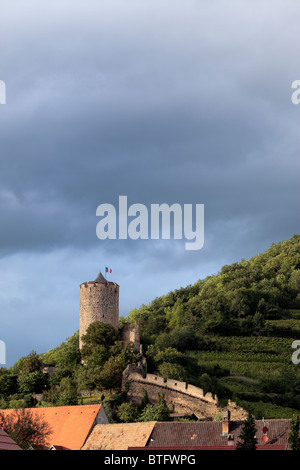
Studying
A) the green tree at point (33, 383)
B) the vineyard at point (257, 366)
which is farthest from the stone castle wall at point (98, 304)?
the vineyard at point (257, 366)

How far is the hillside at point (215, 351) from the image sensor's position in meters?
54.9

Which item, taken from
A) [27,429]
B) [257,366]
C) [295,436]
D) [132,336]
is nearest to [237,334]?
[257,366]

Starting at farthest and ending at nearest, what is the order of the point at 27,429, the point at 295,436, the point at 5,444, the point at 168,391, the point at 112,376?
the point at 112,376
the point at 168,391
the point at 27,429
the point at 295,436
the point at 5,444

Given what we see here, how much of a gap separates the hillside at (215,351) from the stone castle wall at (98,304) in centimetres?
214

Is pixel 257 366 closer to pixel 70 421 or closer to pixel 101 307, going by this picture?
pixel 101 307

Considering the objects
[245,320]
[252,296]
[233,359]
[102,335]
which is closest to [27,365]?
[102,335]

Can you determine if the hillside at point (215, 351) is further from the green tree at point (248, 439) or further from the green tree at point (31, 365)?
the green tree at point (248, 439)

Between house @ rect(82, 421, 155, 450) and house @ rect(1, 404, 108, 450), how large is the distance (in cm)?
53

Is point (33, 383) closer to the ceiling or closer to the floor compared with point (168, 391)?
closer to the ceiling

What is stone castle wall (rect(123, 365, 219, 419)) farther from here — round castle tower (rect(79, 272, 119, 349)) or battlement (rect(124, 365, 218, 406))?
round castle tower (rect(79, 272, 119, 349))

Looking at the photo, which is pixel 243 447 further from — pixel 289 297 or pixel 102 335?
pixel 289 297

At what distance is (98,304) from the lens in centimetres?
5988

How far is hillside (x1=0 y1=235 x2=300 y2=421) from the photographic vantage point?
54.9m

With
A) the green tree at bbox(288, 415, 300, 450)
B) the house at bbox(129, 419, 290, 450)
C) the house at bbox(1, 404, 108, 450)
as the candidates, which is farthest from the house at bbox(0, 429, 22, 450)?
the house at bbox(1, 404, 108, 450)
